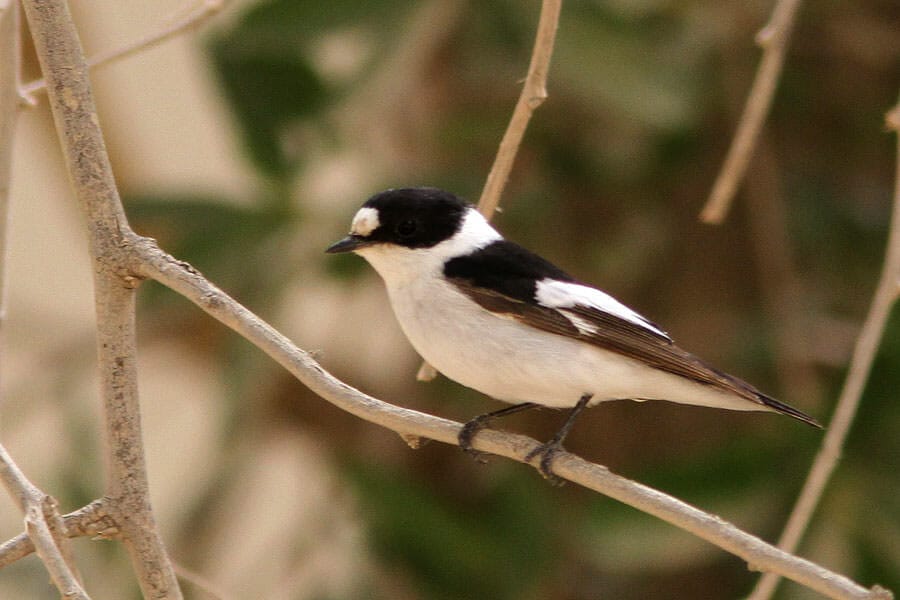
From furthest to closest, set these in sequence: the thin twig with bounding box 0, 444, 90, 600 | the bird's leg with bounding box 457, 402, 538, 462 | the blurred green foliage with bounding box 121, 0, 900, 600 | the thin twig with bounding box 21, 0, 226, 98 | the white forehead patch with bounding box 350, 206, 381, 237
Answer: the blurred green foliage with bounding box 121, 0, 900, 600 < the white forehead patch with bounding box 350, 206, 381, 237 < the thin twig with bounding box 21, 0, 226, 98 < the bird's leg with bounding box 457, 402, 538, 462 < the thin twig with bounding box 0, 444, 90, 600

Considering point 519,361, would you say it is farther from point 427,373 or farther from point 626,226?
point 626,226

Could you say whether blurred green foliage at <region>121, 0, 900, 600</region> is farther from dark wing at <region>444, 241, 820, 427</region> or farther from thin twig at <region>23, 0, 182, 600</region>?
thin twig at <region>23, 0, 182, 600</region>

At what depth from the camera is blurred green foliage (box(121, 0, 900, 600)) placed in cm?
200

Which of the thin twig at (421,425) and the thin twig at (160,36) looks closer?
the thin twig at (421,425)

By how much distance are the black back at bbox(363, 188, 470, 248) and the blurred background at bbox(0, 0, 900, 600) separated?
602mm

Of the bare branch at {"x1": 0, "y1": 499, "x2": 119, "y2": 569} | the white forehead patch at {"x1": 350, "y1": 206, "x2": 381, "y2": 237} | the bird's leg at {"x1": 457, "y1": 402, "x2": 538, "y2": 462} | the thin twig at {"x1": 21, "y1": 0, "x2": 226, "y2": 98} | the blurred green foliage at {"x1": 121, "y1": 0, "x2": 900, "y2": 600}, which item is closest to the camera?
the bare branch at {"x1": 0, "y1": 499, "x2": 119, "y2": 569}

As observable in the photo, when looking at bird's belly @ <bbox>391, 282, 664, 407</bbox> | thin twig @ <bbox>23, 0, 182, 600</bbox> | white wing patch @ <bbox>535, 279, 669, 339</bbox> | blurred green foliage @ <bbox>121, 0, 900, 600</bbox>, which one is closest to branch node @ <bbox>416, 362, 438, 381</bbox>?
bird's belly @ <bbox>391, 282, 664, 407</bbox>

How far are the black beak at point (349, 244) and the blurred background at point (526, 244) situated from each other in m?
0.64

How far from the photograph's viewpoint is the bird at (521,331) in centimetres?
129

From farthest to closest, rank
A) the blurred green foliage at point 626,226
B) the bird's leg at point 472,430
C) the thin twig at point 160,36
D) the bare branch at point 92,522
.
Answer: the blurred green foliage at point 626,226
the thin twig at point 160,36
the bird's leg at point 472,430
the bare branch at point 92,522

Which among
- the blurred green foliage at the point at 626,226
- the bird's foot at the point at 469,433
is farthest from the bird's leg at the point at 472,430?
the blurred green foliage at the point at 626,226

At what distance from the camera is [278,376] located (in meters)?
2.53

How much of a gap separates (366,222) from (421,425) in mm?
409

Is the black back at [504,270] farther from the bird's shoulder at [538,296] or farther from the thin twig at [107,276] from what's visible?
the thin twig at [107,276]
